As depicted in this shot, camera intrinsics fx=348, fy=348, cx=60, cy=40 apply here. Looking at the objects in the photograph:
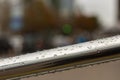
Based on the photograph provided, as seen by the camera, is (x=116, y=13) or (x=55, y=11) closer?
(x=55, y=11)

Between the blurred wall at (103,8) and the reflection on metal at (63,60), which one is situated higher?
the reflection on metal at (63,60)

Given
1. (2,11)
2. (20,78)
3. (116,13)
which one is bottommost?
(116,13)

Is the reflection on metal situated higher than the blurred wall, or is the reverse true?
the reflection on metal

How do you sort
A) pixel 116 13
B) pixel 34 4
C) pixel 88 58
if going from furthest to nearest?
1. pixel 116 13
2. pixel 34 4
3. pixel 88 58

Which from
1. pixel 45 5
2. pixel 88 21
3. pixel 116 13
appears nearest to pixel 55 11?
pixel 45 5

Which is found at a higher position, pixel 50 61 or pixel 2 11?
pixel 50 61

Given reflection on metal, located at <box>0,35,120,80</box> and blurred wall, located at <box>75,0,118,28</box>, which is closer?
reflection on metal, located at <box>0,35,120,80</box>

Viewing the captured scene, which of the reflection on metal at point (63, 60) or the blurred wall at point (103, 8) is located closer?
the reflection on metal at point (63, 60)

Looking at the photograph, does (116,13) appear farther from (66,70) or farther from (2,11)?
(66,70)
